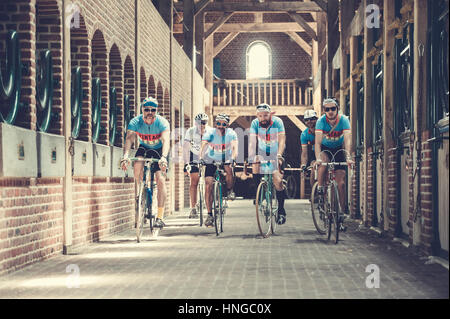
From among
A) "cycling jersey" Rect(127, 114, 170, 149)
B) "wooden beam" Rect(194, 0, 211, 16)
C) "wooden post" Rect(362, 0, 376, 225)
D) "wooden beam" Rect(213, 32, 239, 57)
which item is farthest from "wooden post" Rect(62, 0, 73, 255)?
"wooden beam" Rect(213, 32, 239, 57)

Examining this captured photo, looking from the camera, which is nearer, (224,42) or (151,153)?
(151,153)

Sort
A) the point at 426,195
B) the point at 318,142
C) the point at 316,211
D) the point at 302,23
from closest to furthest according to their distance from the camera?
the point at 426,195
the point at 318,142
the point at 316,211
the point at 302,23

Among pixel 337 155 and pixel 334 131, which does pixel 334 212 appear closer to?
pixel 337 155

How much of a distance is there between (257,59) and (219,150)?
24531 millimetres

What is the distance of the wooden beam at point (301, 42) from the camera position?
1332 inches

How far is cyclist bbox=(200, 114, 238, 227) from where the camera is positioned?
486 inches

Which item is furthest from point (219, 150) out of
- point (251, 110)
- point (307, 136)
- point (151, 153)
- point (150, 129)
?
point (251, 110)

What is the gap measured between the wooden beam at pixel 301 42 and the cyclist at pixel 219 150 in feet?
69.9

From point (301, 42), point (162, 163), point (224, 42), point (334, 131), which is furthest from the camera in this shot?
point (301, 42)

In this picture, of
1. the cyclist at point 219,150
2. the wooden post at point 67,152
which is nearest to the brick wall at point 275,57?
the cyclist at point 219,150

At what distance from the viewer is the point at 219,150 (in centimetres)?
1266

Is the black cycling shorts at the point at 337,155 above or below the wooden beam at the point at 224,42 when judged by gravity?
below

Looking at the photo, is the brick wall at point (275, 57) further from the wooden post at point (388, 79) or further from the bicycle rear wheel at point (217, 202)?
the wooden post at point (388, 79)
